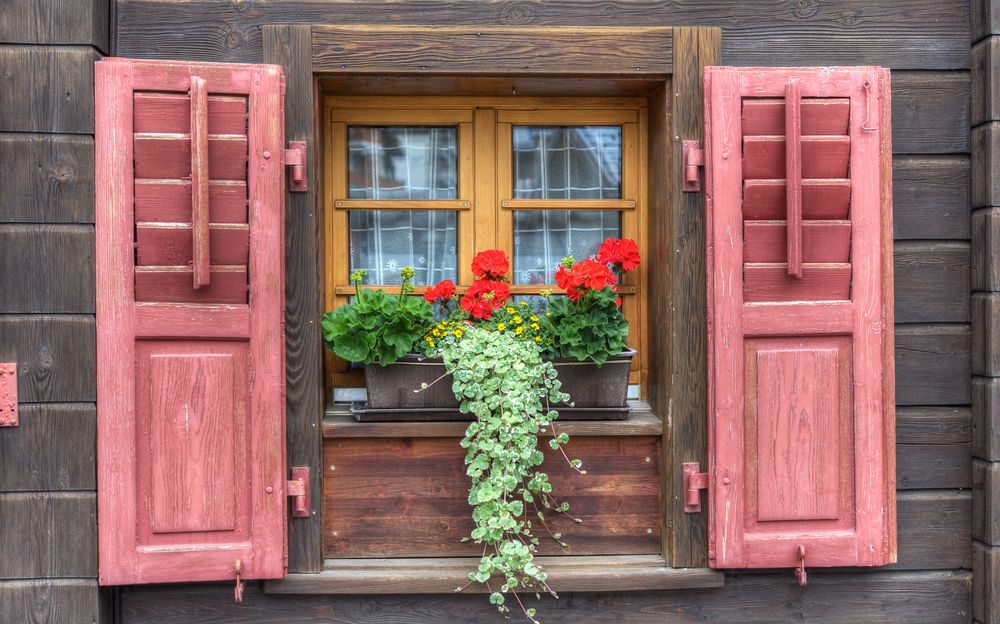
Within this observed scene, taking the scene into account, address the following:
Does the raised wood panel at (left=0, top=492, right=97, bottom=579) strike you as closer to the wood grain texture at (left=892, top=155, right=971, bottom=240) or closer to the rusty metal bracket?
the rusty metal bracket

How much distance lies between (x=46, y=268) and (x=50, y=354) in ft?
0.83

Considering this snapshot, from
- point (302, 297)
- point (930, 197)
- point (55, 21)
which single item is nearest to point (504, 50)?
point (302, 297)

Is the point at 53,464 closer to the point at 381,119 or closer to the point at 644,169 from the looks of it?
the point at 381,119

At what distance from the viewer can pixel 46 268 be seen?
2232 mm

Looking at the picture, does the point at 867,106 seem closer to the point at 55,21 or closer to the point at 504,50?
the point at 504,50

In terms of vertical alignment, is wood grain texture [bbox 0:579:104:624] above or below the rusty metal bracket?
below

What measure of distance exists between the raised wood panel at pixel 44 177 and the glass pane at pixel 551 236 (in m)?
1.38

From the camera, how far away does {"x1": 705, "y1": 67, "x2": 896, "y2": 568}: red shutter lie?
2.26 meters

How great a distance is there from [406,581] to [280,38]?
1705 millimetres

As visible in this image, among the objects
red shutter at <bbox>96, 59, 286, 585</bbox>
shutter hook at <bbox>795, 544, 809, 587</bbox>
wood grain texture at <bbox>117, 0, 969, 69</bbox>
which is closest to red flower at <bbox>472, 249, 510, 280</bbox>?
red shutter at <bbox>96, 59, 286, 585</bbox>

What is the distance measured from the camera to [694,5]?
7.83ft

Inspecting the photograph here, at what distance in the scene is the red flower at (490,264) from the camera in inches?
94.8

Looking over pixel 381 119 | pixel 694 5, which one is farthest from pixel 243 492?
pixel 694 5

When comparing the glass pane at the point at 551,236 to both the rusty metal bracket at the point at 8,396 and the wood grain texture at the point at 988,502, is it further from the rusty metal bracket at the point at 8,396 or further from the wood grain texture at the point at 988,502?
the rusty metal bracket at the point at 8,396
